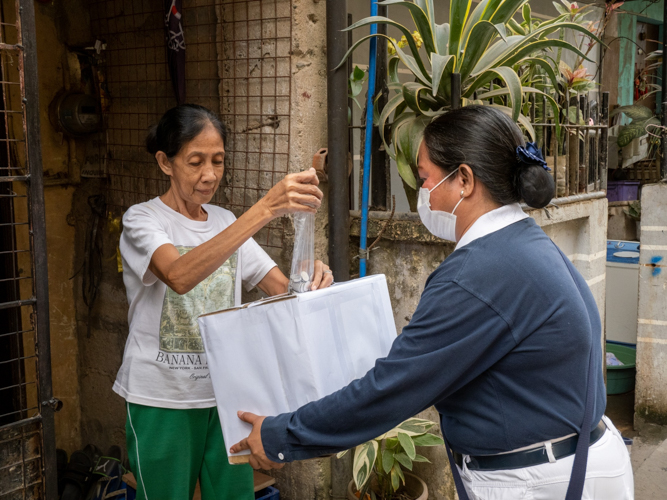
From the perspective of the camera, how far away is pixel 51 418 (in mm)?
2328

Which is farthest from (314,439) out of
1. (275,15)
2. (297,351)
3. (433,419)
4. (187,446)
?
(275,15)

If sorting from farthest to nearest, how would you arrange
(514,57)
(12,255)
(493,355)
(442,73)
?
1. (12,255)
2. (514,57)
3. (442,73)
4. (493,355)

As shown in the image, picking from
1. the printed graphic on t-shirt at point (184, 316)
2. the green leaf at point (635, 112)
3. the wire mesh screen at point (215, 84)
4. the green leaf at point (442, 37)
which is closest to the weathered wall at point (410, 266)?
the wire mesh screen at point (215, 84)

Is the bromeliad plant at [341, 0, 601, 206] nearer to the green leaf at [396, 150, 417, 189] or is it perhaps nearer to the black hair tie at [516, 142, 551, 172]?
the green leaf at [396, 150, 417, 189]

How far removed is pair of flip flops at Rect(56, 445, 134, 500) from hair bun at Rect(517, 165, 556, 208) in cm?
246

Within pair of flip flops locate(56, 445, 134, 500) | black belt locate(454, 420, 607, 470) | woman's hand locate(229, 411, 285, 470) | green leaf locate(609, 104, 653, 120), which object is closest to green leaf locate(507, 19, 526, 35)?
black belt locate(454, 420, 607, 470)

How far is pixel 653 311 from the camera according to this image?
4.76 metres

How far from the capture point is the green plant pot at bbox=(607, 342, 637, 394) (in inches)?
213

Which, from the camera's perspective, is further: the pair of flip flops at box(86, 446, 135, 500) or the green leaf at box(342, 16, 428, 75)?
the pair of flip flops at box(86, 446, 135, 500)

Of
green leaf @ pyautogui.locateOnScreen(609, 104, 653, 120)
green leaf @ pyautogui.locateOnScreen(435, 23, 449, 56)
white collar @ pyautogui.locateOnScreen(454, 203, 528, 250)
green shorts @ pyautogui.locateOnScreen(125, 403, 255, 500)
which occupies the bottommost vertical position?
green shorts @ pyautogui.locateOnScreen(125, 403, 255, 500)

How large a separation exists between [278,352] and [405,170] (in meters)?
1.34

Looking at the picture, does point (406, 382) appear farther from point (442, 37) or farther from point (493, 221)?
point (442, 37)

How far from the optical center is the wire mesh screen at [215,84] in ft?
9.52

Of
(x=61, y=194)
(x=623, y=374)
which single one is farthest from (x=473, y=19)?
(x=623, y=374)
